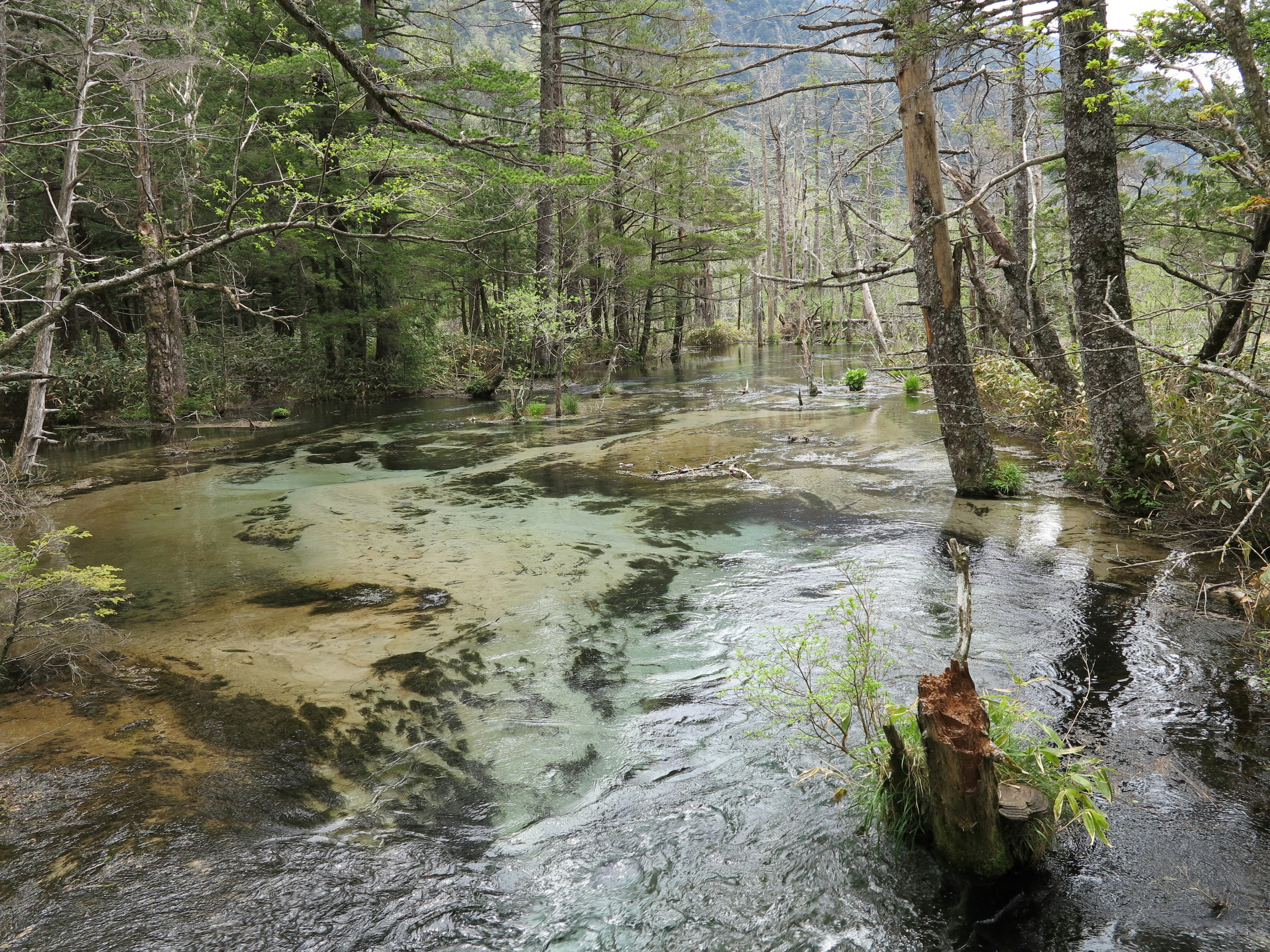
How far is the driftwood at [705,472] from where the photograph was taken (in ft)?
33.6

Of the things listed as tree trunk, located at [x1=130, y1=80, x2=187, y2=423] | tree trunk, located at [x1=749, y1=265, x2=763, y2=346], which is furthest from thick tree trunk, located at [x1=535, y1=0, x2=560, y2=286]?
tree trunk, located at [x1=749, y1=265, x2=763, y2=346]

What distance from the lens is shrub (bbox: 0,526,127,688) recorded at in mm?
4383

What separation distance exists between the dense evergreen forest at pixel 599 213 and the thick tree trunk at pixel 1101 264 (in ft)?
0.10

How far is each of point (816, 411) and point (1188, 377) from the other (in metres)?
8.83

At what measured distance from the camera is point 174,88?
11352mm

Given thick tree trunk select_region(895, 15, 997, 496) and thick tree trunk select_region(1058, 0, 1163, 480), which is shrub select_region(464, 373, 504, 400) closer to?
thick tree trunk select_region(895, 15, 997, 496)

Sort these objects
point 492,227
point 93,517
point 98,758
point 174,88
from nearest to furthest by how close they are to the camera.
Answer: point 98,758, point 93,517, point 174,88, point 492,227

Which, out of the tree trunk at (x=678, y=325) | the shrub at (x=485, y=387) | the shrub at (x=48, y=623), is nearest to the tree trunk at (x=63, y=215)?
the shrub at (x=48, y=623)

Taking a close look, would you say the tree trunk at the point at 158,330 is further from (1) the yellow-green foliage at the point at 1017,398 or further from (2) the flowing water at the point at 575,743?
(1) the yellow-green foliage at the point at 1017,398

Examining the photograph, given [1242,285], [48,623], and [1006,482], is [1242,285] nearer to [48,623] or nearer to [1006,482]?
[1006,482]

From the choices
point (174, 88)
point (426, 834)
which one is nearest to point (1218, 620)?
point (426, 834)

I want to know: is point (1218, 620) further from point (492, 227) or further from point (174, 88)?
point (492, 227)

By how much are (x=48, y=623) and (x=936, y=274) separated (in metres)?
8.27

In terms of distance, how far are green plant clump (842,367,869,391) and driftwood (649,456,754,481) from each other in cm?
933
